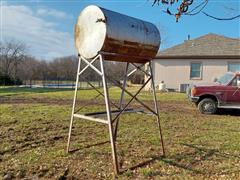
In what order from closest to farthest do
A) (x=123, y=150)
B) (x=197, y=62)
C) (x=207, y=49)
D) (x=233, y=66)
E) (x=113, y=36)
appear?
(x=113, y=36)
(x=123, y=150)
(x=233, y=66)
(x=197, y=62)
(x=207, y=49)

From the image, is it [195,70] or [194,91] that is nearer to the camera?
[194,91]

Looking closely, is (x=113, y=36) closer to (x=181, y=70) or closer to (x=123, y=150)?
(x=123, y=150)

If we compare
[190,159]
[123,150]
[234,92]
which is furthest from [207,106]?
[123,150]

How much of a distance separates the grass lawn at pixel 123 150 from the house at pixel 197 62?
12.7m

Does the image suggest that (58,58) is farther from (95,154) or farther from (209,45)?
(95,154)

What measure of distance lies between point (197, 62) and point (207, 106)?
431 inches

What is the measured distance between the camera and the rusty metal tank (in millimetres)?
4082

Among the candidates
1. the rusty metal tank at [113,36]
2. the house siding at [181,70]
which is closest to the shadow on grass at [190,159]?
the rusty metal tank at [113,36]

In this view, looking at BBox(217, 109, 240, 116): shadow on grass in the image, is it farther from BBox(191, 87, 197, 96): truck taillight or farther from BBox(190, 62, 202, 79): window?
BBox(190, 62, 202, 79): window

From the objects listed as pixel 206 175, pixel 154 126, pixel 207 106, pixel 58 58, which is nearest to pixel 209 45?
pixel 207 106

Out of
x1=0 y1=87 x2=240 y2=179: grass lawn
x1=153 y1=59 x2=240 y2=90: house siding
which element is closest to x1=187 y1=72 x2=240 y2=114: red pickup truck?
x1=0 y1=87 x2=240 y2=179: grass lawn

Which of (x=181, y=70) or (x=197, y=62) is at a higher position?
(x=197, y=62)

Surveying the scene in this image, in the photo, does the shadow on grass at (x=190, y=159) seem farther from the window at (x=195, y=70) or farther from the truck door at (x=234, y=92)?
the window at (x=195, y=70)

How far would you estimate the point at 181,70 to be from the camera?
20.6m
